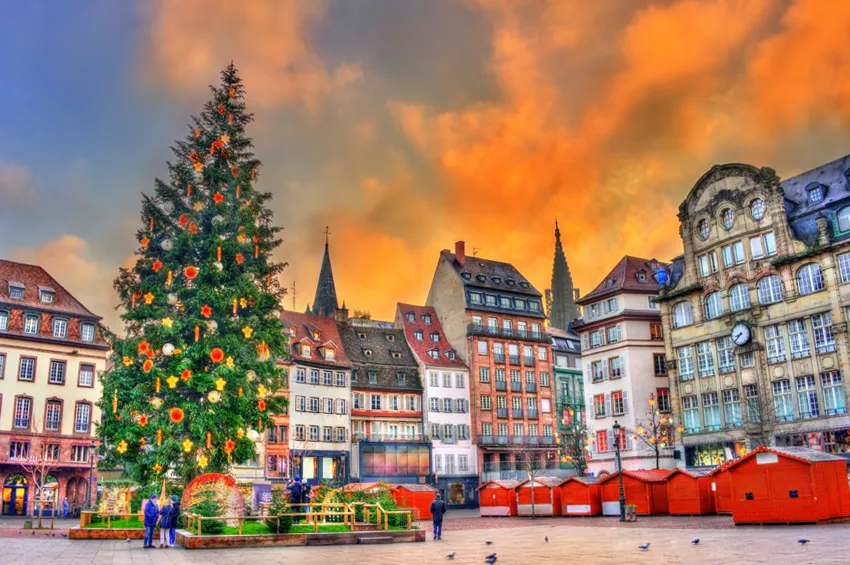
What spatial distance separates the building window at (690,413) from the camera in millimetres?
54250

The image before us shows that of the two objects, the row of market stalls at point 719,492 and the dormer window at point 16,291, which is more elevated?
the dormer window at point 16,291

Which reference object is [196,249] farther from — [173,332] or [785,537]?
[785,537]

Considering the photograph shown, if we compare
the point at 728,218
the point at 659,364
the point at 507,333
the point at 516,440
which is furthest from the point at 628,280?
the point at 516,440

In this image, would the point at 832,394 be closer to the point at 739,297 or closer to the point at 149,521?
the point at 739,297

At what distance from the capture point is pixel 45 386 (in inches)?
2250

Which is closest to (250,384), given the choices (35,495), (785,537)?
(785,537)

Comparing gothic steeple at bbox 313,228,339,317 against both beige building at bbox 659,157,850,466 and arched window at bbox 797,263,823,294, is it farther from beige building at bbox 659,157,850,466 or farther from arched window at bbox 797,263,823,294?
arched window at bbox 797,263,823,294

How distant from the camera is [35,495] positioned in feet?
179

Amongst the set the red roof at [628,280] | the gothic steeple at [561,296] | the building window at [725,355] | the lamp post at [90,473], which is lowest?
the lamp post at [90,473]

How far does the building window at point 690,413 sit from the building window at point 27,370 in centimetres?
4516

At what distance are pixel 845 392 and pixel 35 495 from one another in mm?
51051

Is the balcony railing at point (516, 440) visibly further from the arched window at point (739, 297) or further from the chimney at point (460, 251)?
the arched window at point (739, 297)

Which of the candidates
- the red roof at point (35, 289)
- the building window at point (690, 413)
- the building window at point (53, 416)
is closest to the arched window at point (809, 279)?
the building window at point (690, 413)

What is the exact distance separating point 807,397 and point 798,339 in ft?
11.3
